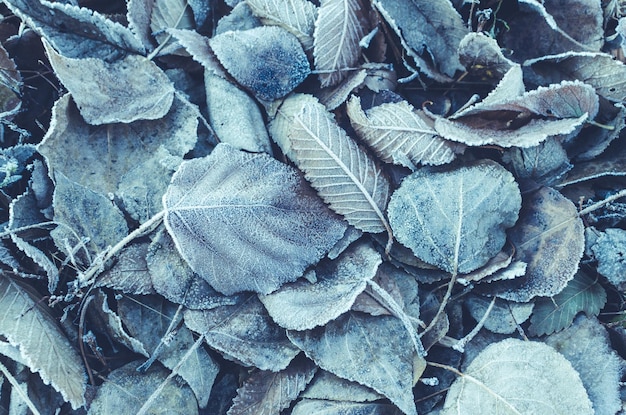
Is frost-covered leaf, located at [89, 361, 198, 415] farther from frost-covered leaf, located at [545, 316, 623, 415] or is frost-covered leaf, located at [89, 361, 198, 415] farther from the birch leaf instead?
frost-covered leaf, located at [545, 316, 623, 415]

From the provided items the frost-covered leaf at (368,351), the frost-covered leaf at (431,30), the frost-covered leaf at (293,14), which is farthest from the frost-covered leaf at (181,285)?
the frost-covered leaf at (431,30)

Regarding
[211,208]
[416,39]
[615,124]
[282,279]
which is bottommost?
[282,279]

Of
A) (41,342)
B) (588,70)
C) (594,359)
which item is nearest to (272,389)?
(41,342)

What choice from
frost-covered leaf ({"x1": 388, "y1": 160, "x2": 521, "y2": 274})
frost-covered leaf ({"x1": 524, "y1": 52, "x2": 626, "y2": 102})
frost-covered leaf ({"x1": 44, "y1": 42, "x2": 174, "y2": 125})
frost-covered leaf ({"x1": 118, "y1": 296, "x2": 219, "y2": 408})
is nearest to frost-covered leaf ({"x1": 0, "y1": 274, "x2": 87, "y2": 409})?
frost-covered leaf ({"x1": 118, "y1": 296, "x2": 219, "y2": 408})

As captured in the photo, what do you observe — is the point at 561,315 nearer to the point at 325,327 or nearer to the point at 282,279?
the point at 325,327

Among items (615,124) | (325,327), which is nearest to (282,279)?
(325,327)

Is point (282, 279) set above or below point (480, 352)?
above
